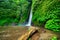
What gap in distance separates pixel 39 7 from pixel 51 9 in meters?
5.16

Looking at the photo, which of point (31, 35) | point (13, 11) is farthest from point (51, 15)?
point (13, 11)

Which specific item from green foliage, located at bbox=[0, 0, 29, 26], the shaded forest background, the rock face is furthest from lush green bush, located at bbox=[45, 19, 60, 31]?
green foliage, located at bbox=[0, 0, 29, 26]

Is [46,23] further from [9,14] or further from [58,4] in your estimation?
[9,14]

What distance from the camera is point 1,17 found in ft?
102

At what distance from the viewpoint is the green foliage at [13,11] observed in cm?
3114

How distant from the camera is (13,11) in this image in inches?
1284

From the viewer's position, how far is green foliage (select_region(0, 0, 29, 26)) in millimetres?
31144

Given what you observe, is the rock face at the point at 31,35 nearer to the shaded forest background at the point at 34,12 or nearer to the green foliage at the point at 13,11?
the shaded forest background at the point at 34,12

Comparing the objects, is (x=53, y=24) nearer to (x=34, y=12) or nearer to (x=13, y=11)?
(x=34, y=12)

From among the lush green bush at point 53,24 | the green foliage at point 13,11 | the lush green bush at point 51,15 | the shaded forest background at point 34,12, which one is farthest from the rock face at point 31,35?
the green foliage at point 13,11

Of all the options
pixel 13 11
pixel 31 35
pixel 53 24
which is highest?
pixel 13 11

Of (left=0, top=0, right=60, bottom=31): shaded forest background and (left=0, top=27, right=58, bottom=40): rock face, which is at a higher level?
(left=0, top=0, right=60, bottom=31): shaded forest background

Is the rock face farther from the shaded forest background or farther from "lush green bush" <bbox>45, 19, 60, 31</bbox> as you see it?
the shaded forest background

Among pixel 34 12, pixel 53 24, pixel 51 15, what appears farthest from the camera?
pixel 34 12
